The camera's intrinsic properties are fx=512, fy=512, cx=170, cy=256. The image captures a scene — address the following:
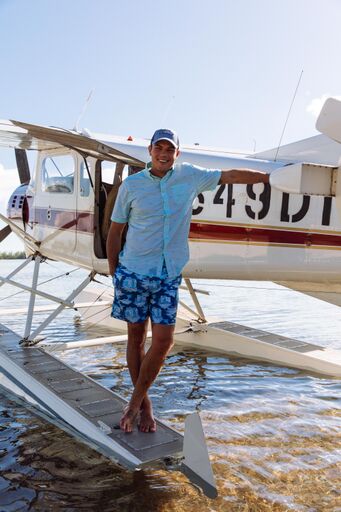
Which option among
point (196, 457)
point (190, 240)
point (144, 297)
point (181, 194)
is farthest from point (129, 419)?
point (190, 240)

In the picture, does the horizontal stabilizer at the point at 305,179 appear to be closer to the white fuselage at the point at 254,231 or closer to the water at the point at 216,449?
the white fuselage at the point at 254,231

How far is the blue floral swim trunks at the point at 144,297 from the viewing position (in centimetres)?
308

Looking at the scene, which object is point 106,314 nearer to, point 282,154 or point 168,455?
point 282,154

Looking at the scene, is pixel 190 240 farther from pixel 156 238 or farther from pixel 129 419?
pixel 129 419

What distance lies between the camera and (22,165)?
782 cm

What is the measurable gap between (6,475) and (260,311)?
10103 mm

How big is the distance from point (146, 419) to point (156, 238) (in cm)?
121

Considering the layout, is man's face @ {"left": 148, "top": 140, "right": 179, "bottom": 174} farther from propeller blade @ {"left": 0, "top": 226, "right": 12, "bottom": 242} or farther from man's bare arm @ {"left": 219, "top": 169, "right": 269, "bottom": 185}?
propeller blade @ {"left": 0, "top": 226, "right": 12, "bottom": 242}

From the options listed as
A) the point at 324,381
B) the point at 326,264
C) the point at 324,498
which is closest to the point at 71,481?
the point at 324,498

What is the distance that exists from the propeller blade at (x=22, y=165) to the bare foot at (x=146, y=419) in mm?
5321

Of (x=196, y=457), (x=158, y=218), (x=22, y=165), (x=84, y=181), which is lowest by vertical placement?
(x=196, y=457)

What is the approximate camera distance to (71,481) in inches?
127

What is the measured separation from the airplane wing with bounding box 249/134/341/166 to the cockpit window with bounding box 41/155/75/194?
7.02 ft

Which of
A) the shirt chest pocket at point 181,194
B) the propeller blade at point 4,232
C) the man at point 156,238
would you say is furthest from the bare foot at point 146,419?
the propeller blade at point 4,232
